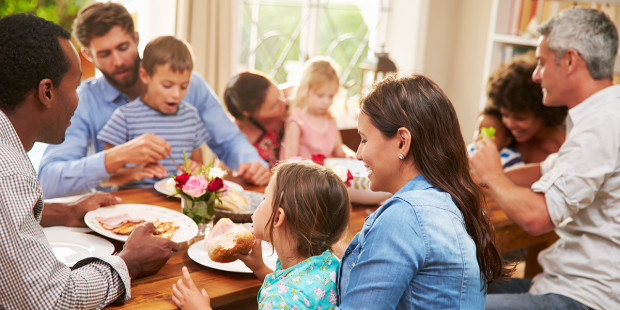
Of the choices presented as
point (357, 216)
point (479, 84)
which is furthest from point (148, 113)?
point (479, 84)

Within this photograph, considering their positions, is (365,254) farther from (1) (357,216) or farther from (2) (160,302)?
(1) (357,216)

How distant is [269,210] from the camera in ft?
4.64

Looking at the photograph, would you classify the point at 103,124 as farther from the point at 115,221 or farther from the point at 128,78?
the point at 115,221

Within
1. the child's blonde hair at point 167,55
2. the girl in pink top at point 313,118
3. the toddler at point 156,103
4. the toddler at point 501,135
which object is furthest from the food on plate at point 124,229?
the toddler at point 501,135

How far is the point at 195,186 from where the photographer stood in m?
1.77

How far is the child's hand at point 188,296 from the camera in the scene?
1377 mm

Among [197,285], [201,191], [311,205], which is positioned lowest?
[197,285]

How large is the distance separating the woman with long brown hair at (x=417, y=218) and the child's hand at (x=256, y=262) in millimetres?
301

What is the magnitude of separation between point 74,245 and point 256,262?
502 millimetres

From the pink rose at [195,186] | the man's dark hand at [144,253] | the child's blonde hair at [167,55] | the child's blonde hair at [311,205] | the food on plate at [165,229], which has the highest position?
the child's blonde hair at [167,55]

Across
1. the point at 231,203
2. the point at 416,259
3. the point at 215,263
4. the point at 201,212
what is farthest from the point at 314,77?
the point at 416,259

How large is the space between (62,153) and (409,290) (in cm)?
158

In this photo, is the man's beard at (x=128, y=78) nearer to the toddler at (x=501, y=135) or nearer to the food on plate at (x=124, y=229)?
the food on plate at (x=124, y=229)

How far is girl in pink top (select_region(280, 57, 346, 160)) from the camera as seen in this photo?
9.98 feet
